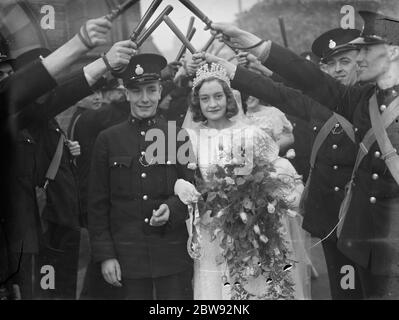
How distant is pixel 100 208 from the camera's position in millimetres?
4449

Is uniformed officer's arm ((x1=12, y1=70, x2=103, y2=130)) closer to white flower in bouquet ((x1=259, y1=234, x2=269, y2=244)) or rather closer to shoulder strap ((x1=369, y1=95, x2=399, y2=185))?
white flower in bouquet ((x1=259, y1=234, x2=269, y2=244))

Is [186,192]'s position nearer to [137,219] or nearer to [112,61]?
[137,219]

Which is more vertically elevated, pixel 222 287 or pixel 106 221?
pixel 106 221

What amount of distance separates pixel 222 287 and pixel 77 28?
1.74 meters

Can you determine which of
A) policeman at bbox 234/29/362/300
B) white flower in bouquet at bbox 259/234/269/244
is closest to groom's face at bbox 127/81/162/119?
policeman at bbox 234/29/362/300

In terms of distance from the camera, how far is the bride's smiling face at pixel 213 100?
445 cm

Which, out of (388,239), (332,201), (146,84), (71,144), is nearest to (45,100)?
(71,144)

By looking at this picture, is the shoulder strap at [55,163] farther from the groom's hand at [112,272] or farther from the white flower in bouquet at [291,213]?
the white flower in bouquet at [291,213]

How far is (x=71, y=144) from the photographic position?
14.9ft

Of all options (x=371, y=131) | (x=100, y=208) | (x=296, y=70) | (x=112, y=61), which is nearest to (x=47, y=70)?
(x=112, y=61)

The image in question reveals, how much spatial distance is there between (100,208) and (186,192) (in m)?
0.52

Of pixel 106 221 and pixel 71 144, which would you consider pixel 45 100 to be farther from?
pixel 106 221

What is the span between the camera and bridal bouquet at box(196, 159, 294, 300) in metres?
4.28

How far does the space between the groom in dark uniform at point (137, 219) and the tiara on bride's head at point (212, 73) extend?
249 millimetres
